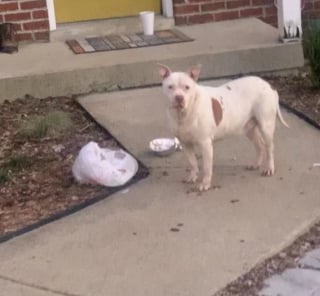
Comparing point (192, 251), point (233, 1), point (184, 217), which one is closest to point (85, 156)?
point (184, 217)

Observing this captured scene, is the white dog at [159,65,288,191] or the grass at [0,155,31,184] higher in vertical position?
the white dog at [159,65,288,191]

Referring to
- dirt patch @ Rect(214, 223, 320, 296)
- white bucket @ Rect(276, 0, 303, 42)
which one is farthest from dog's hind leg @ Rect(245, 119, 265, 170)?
white bucket @ Rect(276, 0, 303, 42)

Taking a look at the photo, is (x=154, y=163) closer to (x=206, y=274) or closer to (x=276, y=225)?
(x=276, y=225)

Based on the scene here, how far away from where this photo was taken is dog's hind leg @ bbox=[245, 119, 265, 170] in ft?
20.4

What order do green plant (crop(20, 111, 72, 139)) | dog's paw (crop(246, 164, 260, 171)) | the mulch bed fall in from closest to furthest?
the mulch bed
dog's paw (crop(246, 164, 260, 171))
green plant (crop(20, 111, 72, 139))

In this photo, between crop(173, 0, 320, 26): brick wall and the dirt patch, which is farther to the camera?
crop(173, 0, 320, 26): brick wall

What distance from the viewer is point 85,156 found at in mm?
6172

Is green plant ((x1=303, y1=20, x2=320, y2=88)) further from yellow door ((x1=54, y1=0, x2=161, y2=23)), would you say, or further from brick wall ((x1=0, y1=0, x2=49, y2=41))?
brick wall ((x1=0, y1=0, x2=49, y2=41))

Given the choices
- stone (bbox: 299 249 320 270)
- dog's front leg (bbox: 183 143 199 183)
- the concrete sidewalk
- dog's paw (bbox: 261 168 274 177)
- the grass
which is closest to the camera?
the concrete sidewalk

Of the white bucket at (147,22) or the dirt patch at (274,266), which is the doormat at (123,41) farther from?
the dirt patch at (274,266)

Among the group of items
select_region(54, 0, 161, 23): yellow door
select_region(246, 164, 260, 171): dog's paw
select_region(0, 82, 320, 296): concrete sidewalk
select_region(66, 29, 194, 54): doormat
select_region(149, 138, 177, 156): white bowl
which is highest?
select_region(54, 0, 161, 23): yellow door

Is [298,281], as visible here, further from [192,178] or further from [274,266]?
[192,178]

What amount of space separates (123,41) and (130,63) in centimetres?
86

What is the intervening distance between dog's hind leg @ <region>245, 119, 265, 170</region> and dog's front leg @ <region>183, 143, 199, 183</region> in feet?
1.23
